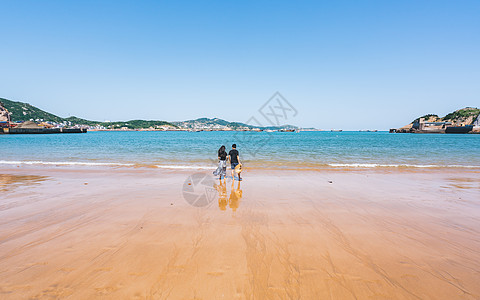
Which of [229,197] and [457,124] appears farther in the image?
[457,124]

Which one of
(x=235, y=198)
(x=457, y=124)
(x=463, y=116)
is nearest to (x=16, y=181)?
(x=235, y=198)

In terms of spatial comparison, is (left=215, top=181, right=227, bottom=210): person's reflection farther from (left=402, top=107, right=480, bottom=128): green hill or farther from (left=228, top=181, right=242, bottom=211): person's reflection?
(left=402, top=107, right=480, bottom=128): green hill

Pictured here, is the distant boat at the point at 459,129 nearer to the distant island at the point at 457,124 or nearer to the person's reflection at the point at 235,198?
the distant island at the point at 457,124

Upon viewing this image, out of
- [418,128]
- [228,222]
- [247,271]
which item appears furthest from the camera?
[418,128]

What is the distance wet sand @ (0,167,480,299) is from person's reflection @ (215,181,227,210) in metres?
0.09

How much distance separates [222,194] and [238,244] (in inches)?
Result: 194

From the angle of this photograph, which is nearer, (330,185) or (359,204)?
(359,204)

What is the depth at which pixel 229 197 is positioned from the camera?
9711 mm

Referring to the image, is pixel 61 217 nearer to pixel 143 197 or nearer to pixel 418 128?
pixel 143 197

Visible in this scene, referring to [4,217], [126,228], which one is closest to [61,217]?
[4,217]

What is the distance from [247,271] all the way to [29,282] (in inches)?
165

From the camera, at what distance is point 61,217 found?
7.14m

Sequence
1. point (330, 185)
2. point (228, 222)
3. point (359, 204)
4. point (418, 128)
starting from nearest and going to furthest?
1. point (228, 222)
2. point (359, 204)
3. point (330, 185)
4. point (418, 128)

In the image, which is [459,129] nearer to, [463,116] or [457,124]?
[457,124]
